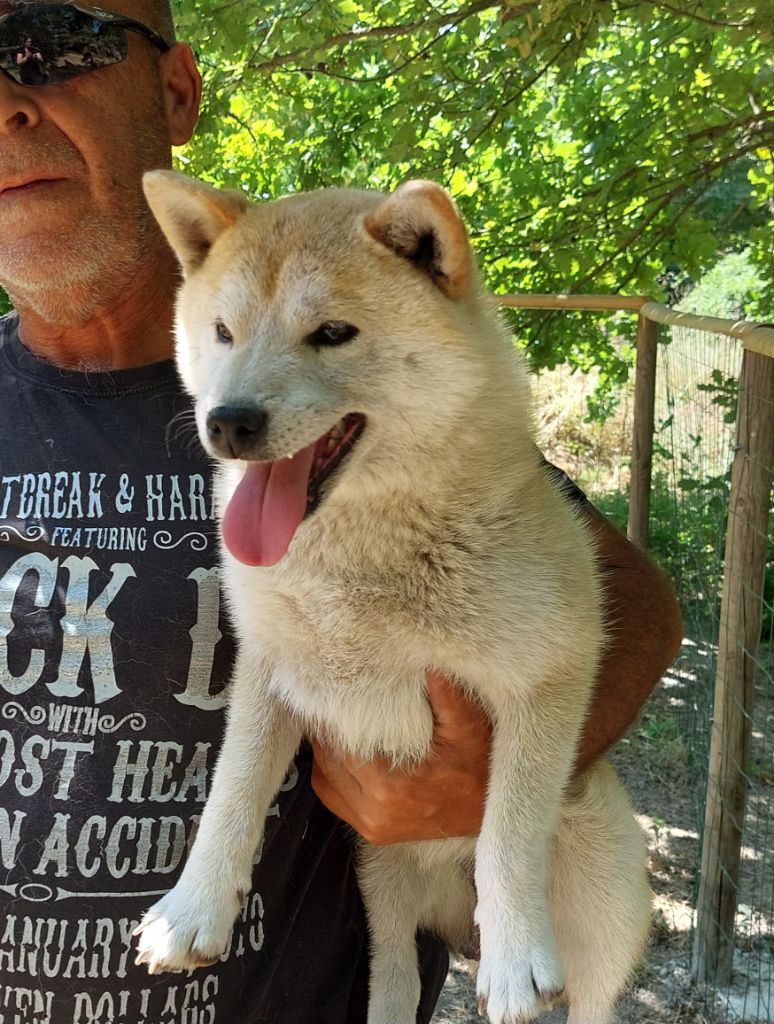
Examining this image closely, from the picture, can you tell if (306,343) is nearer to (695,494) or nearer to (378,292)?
(378,292)

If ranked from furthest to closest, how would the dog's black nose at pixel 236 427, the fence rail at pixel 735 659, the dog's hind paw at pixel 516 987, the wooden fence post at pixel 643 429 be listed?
the wooden fence post at pixel 643 429
the fence rail at pixel 735 659
the dog's hind paw at pixel 516 987
the dog's black nose at pixel 236 427

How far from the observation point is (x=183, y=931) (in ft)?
6.65

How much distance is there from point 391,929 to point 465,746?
61cm

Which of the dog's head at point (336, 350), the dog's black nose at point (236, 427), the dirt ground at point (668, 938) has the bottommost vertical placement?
the dirt ground at point (668, 938)

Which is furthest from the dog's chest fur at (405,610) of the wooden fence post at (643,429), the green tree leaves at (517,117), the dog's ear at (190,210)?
the wooden fence post at (643,429)

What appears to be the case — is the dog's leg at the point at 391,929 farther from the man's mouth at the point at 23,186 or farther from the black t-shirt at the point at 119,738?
the man's mouth at the point at 23,186

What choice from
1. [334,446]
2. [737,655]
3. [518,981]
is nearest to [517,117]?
[737,655]

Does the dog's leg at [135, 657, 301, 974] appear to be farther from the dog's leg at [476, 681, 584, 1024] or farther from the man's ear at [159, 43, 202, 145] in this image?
the man's ear at [159, 43, 202, 145]

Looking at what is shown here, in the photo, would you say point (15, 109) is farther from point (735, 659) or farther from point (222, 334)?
point (735, 659)

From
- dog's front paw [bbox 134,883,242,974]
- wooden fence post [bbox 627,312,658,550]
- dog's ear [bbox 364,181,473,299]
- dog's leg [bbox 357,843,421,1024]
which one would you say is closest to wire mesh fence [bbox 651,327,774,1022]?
wooden fence post [bbox 627,312,658,550]

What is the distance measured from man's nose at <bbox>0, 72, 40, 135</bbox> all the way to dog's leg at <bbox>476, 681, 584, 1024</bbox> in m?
1.96

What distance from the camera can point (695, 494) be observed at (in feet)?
20.3

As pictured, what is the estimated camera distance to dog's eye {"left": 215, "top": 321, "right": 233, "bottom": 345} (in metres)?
2.17

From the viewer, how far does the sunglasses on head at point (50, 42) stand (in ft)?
8.30
